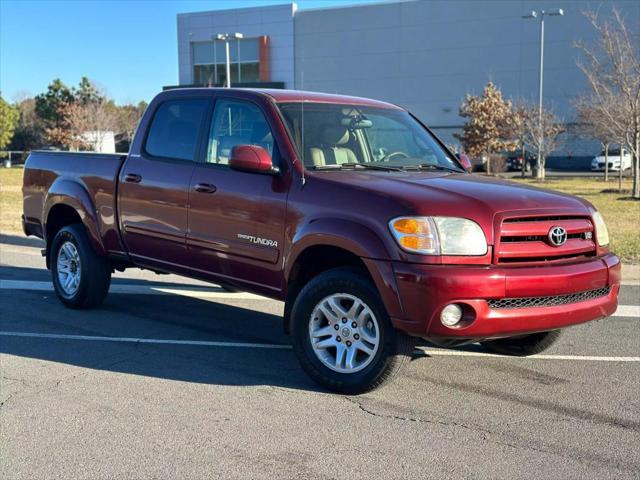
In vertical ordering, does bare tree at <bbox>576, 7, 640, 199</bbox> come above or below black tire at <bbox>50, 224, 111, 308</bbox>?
above

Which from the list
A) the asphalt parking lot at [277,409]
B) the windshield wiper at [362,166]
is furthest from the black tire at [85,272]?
the windshield wiper at [362,166]

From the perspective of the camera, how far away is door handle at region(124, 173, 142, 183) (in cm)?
622

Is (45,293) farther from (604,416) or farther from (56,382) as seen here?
(604,416)

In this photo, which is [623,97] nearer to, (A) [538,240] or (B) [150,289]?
(B) [150,289]

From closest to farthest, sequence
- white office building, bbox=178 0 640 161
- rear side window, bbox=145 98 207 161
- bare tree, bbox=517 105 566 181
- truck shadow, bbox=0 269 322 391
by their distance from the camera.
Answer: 1. truck shadow, bbox=0 269 322 391
2. rear side window, bbox=145 98 207 161
3. bare tree, bbox=517 105 566 181
4. white office building, bbox=178 0 640 161

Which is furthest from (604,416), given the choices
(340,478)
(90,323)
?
(90,323)

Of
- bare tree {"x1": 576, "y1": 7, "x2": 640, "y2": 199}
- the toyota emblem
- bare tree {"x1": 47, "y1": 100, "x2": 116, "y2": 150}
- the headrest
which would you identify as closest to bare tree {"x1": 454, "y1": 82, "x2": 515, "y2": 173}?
bare tree {"x1": 576, "y1": 7, "x2": 640, "y2": 199}

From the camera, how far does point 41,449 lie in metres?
3.82

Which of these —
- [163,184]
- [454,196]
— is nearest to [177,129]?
[163,184]

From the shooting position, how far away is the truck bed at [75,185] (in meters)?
6.57

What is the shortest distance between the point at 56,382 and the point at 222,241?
1.58m

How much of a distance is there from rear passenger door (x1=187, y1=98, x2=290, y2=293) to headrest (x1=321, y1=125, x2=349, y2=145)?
425mm

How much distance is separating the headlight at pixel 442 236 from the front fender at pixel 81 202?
144 inches

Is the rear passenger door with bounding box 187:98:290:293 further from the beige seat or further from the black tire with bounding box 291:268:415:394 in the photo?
the black tire with bounding box 291:268:415:394
